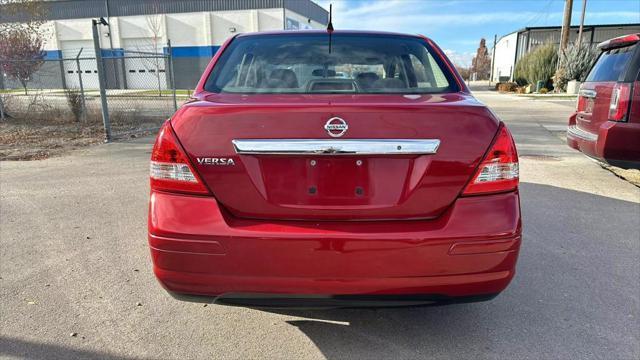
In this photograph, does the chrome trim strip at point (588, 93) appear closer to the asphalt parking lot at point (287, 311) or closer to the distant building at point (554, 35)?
the asphalt parking lot at point (287, 311)

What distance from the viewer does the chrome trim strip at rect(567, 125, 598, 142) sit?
5327 millimetres

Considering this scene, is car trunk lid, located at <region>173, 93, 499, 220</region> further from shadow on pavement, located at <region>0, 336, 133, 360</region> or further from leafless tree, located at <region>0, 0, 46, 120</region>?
leafless tree, located at <region>0, 0, 46, 120</region>

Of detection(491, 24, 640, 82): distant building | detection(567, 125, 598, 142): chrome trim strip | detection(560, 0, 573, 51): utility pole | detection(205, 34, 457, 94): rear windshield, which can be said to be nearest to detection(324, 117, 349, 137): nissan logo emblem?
detection(205, 34, 457, 94): rear windshield

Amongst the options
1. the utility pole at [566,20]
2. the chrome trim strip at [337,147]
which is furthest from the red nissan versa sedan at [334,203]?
the utility pole at [566,20]

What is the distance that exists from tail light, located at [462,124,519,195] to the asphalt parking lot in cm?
97

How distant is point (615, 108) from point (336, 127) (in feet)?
14.5

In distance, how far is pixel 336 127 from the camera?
2.00m

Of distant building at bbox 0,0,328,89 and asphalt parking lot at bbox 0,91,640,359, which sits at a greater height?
distant building at bbox 0,0,328,89

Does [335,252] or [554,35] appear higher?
[554,35]

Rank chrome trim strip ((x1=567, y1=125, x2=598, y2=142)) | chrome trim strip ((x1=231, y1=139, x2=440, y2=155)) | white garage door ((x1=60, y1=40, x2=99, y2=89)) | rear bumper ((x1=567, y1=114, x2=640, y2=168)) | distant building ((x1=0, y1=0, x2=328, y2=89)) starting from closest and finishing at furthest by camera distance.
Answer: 1. chrome trim strip ((x1=231, y1=139, x2=440, y2=155))
2. rear bumper ((x1=567, y1=114, x2=640, y2=168))
3. chrome trim strip ((x1=567, y1=125, x2=598, y2=142))
4. white garage door ((x1=60, y1=40, x2=99, y2=89))
5. distant building ((x1=0, y1=0, x2=328, y2=89))

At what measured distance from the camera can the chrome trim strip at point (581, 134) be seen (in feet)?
17.5

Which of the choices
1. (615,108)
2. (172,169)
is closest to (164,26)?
(615,108)

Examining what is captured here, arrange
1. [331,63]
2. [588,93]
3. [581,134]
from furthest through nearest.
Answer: [581,134]
[588,93]
[331,63]

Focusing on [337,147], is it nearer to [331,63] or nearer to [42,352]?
[331,63]
